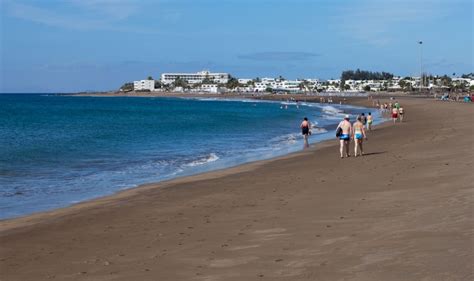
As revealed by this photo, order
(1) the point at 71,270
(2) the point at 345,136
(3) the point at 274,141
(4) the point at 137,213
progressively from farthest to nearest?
1. (3) the point at 274,141
2. (2) the point at 345,136
3. (4) the point at 137,213
4. (1) the point at 71,270

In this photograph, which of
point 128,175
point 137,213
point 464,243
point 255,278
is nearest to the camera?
point 255,278

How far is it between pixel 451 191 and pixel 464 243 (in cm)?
421

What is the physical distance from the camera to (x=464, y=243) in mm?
7473

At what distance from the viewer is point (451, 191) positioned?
453 inches

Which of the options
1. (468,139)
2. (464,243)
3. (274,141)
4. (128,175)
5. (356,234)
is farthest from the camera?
(274,141)

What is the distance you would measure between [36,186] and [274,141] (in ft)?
61.8

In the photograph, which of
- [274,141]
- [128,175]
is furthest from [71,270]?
[274,141]

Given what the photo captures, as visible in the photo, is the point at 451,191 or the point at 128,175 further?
the point at 128,175

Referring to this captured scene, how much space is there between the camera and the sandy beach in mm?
7250

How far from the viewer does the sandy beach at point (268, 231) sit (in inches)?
285

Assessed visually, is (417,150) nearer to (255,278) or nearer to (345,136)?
(345,136)

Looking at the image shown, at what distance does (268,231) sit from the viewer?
31.7ft

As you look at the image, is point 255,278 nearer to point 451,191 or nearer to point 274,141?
point 451,191

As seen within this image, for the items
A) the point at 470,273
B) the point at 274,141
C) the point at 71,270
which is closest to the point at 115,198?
the point at 71,270
